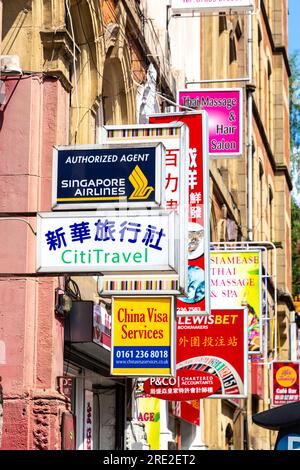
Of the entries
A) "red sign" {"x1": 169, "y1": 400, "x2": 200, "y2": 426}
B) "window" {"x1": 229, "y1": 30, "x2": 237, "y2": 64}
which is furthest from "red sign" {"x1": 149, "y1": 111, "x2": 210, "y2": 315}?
"window" {"x1": 229, "y1": 30, "x2": 237, "y2": 64}

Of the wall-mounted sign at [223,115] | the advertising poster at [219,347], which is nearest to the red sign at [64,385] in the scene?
the advertising poster at [219,347]

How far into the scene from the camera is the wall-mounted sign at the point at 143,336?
13.5m

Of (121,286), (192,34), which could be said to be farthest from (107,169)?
(192,34)

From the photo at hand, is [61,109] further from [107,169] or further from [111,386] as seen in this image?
[111,386]

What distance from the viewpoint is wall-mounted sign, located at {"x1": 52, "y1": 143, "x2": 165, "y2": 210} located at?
1016 cm

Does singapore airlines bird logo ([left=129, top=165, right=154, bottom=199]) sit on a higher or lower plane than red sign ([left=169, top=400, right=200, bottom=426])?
higher

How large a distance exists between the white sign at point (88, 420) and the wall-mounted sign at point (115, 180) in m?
6.27

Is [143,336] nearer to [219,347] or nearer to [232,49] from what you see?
[219,347]

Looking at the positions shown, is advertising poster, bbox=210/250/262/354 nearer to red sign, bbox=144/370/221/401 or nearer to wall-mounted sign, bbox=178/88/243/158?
wall-mounted sign, bbox=178/88/243/158

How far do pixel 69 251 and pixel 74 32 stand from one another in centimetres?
557

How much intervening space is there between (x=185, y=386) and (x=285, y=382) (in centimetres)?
2039

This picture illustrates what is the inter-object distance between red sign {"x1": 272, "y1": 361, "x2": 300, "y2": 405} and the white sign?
65.4 feet

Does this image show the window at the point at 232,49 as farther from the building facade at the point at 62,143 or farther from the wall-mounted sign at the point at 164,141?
the wall-mounted sign at the point at 164,141
